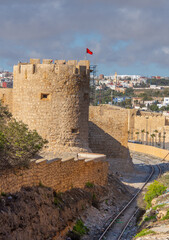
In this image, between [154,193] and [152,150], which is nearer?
[154,193]

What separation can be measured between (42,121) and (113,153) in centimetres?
826

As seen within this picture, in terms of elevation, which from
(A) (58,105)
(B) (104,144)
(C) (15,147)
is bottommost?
(B) (104,144)

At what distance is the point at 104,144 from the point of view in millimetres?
26297

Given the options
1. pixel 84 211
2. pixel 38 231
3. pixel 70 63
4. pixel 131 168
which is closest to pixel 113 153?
pixel 131 168

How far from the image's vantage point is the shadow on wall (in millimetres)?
26156

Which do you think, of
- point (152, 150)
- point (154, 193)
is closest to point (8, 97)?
point (154, 193)

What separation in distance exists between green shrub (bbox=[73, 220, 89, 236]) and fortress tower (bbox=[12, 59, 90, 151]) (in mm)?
4170

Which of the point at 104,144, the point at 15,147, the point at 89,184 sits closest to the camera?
the point at 15,147

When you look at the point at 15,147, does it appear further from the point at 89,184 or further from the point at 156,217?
the point at 89,184

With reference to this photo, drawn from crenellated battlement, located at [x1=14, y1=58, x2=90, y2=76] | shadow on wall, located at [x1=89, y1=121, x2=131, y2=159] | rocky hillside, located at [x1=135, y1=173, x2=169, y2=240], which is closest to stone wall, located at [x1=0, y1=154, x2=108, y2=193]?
rocky hillside, located at [x1=135, y1=173, x2=169, y2=240]

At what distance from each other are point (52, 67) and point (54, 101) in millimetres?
1348

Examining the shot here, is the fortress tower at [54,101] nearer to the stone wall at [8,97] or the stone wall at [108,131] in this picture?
the stone wall at [8,97]

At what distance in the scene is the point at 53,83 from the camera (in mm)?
19094

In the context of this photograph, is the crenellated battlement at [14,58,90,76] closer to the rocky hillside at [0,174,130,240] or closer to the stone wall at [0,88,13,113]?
the stone wall at [0,88,13,113]
